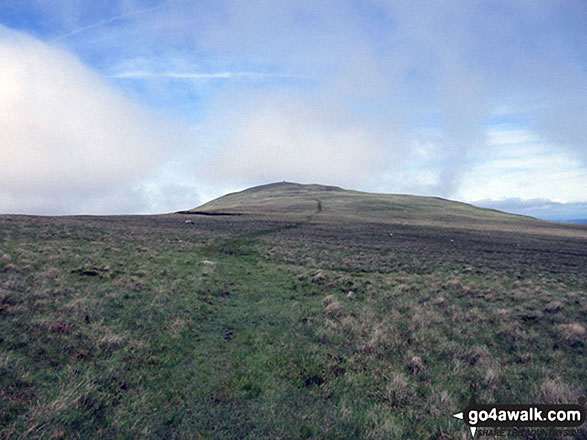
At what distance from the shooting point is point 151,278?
16516mm

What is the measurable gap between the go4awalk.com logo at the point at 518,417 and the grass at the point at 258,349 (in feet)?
1.06

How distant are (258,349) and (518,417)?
23.9ft

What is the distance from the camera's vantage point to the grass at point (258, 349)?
20.7 feet

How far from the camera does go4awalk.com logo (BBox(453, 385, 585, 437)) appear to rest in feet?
21.6

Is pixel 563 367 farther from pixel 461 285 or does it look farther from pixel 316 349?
pixel 461 285

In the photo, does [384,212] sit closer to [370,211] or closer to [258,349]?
[370,211]

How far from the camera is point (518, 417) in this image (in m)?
6.96

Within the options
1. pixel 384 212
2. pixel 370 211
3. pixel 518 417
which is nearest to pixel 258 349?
pixel 518 417

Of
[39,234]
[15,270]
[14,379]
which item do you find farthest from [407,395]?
[39,234]

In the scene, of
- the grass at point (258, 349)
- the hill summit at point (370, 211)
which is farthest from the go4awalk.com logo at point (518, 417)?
the hill summit at point (370, 211)

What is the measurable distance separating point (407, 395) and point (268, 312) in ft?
24.0

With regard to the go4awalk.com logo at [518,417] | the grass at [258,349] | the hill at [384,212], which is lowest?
the go4awalk.com logo at [518,417]

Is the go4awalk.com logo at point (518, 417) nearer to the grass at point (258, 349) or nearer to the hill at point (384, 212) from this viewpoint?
the grass at point (258, 349)

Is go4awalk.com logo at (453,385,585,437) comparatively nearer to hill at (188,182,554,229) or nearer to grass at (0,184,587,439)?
grass at (0,184,587,439)
